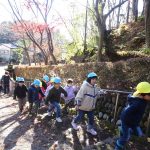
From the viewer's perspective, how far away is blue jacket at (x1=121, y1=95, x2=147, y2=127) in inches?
228

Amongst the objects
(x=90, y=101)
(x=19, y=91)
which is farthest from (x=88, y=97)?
(x=19, y=91)

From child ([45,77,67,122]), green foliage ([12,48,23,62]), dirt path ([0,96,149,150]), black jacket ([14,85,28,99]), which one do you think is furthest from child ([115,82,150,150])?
green foliage ([12,48,23,62])

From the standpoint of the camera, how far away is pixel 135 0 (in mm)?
26578

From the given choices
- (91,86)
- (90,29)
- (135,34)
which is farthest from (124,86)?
(90,29)

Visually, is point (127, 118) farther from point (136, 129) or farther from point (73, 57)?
point (73, 57)

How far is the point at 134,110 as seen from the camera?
5828 mm

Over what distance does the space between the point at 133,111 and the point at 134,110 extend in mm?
31

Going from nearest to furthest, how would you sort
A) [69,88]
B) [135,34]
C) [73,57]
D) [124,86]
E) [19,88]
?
[124,86], [69,88], [19,88], [135,34], [73,57]

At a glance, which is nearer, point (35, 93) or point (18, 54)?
point (35, 93)

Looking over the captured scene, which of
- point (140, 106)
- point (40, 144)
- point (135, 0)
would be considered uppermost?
point (135, 0)

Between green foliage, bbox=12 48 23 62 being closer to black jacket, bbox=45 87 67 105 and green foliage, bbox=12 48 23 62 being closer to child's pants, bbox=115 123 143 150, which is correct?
black jacket, bbox=45 87 67 105

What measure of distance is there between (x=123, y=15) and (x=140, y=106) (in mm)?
31690

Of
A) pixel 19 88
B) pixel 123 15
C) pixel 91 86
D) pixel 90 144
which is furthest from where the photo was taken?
pixel 123 15

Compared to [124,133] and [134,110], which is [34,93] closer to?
[124,133]
